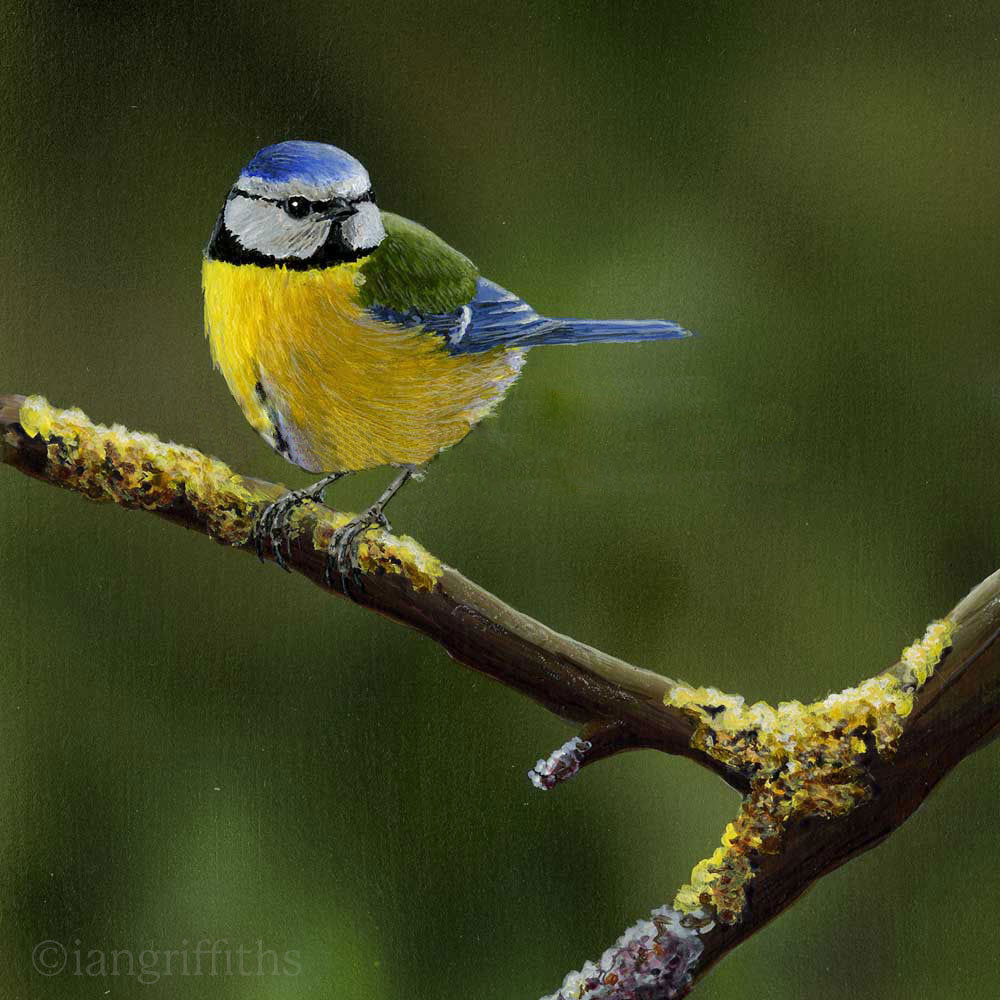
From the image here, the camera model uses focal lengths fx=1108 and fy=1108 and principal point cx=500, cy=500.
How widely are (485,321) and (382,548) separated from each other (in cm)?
22

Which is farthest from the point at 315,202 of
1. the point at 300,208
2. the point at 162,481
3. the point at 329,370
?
the point at 162,481

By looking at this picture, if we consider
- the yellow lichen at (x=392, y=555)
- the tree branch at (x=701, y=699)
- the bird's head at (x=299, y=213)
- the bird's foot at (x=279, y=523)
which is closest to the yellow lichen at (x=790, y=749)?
the tree branch at (x=701, y=699)

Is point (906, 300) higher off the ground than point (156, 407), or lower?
higher

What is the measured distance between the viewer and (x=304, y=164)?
36.1 inches

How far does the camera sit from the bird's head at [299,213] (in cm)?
90

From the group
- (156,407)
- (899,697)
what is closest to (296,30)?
(156,407)

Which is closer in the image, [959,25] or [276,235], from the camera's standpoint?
[276,235]

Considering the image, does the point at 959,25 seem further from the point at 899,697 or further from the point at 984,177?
the point at 899,697

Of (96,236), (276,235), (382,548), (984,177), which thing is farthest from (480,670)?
(984,177)

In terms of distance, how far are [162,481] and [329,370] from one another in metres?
0.17

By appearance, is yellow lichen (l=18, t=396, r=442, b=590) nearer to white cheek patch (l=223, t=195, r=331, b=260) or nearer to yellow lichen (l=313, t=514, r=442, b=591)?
yellow lichen (l=313, t=514, r=442, b=591)

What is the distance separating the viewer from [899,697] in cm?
92

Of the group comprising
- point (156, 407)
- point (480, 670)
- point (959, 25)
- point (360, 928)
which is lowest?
point (360, 928)

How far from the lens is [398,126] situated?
39.0 inches
